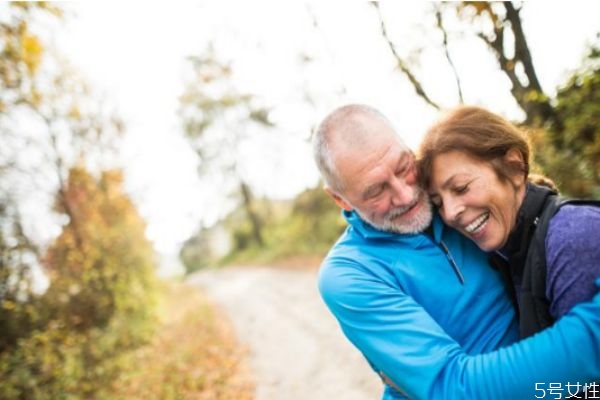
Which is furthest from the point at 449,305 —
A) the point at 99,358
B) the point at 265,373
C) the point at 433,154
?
the point at 99,358

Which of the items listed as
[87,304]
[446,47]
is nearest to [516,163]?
[446,47]

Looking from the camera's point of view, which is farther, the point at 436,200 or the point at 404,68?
the point at 404,68

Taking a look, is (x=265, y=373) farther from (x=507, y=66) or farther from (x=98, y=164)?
(x=98, y=164)

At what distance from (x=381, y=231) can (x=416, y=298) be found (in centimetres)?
37

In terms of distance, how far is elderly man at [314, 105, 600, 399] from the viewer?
1381 mm

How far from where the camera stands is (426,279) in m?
1.93

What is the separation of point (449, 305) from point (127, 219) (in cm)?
1558

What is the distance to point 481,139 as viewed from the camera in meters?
1.85

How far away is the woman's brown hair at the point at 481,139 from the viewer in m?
1.86

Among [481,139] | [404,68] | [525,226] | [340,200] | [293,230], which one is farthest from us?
[293,230]

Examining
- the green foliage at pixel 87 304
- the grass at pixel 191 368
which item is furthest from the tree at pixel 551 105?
the green foliage at pixel 87 304

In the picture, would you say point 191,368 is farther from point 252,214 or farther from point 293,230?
point 252,214

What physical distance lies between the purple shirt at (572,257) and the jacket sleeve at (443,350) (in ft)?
0.30

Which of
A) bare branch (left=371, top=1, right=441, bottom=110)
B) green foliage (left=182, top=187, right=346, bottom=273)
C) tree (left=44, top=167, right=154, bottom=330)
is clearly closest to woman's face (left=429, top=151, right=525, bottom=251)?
bare branch (left=371, top=1, right=441, bottom=110)
